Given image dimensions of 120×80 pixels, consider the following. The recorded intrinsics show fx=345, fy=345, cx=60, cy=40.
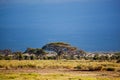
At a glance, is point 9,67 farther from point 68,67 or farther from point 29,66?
point 68,67

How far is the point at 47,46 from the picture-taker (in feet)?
309

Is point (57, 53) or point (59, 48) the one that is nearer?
point (59, 48)

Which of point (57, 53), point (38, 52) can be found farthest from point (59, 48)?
point (38, 52)

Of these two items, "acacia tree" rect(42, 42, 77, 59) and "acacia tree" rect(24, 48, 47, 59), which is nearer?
"acacia tree" rect(42, 42, 77, 59)

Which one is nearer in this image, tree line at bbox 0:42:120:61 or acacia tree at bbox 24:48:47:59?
tree line at bbox 0:42:120:61

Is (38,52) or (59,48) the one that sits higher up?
(59,48)

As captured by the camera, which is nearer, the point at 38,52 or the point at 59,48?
the point at 59,48

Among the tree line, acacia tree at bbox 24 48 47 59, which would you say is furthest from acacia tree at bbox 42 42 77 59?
acacia tree at bbox 24 48 47 59

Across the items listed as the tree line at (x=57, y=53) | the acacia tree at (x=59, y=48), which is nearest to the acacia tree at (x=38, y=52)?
the tree line at (x=57, y=53)

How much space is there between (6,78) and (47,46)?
6414 cm

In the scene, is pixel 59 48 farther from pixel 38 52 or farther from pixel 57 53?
pixel 38 52

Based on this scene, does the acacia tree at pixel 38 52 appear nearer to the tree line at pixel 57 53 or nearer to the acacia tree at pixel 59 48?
the tree line at pixel 57 53

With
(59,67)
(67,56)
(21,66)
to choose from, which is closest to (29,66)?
(21,66)

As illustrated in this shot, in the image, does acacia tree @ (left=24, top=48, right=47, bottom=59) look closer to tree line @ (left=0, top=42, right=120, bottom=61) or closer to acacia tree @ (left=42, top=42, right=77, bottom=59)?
tree line @ (left=0, top=42, right=120, bottom=61)
